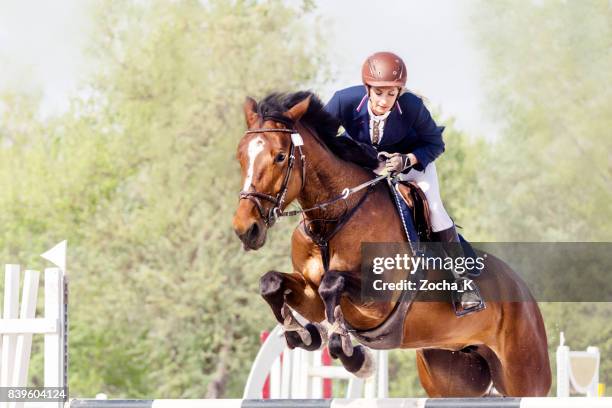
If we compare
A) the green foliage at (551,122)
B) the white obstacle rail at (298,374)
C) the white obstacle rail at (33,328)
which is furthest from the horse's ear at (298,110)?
the green foliage at (551,122)

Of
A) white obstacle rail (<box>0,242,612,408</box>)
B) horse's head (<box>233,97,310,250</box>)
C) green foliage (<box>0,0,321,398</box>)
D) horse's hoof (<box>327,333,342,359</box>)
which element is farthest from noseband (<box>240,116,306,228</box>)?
green foliage (<box>0,0,321,398</box>)

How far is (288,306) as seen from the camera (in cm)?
539

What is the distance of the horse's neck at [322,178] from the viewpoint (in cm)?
534

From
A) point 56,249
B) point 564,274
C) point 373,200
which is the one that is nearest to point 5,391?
point 56,249

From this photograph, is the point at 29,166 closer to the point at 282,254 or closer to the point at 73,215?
the point at 73,215

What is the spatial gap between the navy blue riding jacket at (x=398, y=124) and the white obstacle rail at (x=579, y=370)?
133 inches

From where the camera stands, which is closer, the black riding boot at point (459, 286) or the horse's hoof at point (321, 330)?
the horse's hoof at point (321, 330)

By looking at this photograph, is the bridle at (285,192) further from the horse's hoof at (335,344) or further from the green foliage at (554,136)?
the green foliage at (554,136)

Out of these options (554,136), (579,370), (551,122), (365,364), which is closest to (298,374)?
(579,370)

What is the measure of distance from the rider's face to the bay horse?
239 mm

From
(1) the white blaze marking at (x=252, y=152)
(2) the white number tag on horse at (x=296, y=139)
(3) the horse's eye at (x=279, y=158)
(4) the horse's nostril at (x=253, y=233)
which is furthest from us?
(2) the white number tag on horse at (x=296, y=139)

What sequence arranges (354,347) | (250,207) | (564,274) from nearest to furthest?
(250,207), (354,347), (564,274)

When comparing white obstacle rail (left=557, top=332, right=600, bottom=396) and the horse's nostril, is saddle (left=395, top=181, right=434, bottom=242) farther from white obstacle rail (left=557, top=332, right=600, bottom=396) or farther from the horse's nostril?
white obstacle rail (left=557, top=332, right=600, bottom=396)

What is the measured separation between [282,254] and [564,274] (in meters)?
5.82
